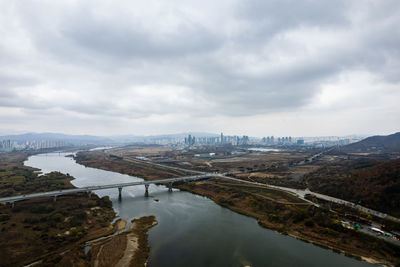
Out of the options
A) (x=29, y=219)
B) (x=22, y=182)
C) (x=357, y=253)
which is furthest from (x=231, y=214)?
(x=22, y=182)

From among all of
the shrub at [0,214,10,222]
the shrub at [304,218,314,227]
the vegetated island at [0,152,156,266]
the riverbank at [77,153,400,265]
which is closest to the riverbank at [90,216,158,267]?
the vegetated island at [0,152,156,266]

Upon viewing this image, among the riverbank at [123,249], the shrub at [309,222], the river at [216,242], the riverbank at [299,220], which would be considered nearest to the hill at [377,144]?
the riverbank at [299,220]

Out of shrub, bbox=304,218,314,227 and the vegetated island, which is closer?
the vegetated island

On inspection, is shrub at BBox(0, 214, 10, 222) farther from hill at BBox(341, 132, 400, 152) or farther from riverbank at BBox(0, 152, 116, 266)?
hill at BBox(341, 132, 400, 152)

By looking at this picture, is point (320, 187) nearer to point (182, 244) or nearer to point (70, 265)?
point (182, 244)

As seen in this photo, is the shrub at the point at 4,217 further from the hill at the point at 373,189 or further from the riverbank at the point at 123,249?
the hill at the point at 373,189
